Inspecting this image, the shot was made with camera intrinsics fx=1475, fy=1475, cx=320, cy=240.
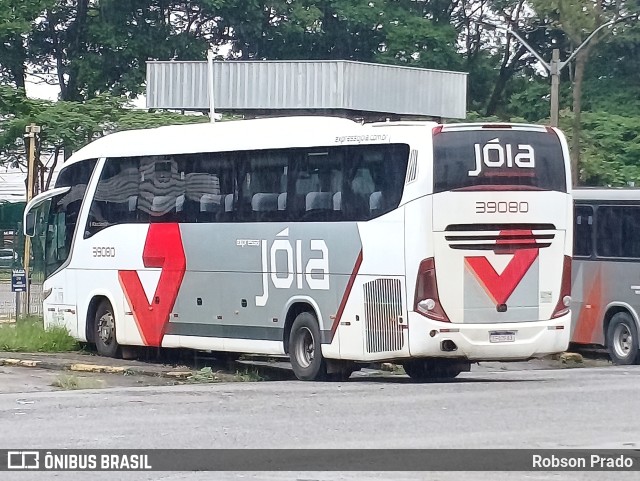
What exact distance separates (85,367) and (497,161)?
657cm

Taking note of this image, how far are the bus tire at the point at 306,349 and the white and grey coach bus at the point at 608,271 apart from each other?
21.7 ft

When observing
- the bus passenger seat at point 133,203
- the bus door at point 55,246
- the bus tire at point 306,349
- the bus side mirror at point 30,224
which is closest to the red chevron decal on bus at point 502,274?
the bus tire at point 306,349

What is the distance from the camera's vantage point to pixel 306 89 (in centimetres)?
4362

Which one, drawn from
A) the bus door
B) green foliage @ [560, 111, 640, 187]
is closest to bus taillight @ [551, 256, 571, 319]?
the bus door

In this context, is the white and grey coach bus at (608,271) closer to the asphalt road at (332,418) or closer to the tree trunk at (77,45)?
the asphalt road at (332,418)

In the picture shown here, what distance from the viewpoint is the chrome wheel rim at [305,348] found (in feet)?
63.2

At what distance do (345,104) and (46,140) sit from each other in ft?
39.2

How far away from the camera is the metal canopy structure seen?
42.6 meters

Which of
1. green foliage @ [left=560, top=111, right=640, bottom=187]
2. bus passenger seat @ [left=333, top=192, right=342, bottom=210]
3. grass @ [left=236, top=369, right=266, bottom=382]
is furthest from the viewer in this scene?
green foliage @ [left=560, top=111, right=640, bottom=187]

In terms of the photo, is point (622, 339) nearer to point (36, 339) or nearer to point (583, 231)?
point (583, 231)

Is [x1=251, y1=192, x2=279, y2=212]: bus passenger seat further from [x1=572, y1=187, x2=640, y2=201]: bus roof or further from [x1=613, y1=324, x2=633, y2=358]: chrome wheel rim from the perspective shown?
[x1=613, y1=324, x2=633, y2=358]: chrome wheel rim

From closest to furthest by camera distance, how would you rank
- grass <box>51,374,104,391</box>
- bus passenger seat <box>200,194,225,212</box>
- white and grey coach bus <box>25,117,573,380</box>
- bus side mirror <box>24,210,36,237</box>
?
white and grey coach bus <box>25,117,573,380</box>
grass <box>51,374,104,391</box>
bus passenger seat <box>200,194,225,212</box>
bus side mirror <box>24,210,36,237</box>

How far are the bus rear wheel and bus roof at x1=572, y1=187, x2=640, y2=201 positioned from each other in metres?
5.37

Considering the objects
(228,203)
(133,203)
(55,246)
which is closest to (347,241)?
(228,203)
